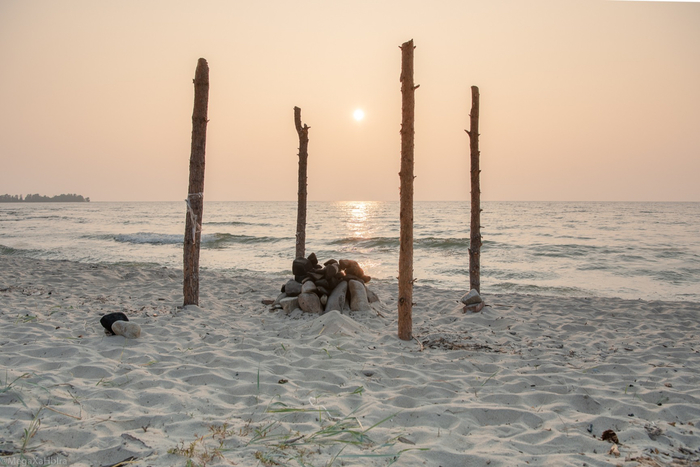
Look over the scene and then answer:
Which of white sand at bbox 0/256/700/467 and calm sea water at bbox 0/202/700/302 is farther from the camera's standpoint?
calm sea water at bbox 0/202/700/302

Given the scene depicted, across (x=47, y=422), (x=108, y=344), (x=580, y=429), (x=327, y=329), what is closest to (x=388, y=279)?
(x=327, y=329)

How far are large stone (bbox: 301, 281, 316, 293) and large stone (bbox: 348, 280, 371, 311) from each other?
67 centimetres

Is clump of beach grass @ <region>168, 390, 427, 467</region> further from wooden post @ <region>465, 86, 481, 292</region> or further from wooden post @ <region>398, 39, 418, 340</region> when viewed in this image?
wooden post @ <region>465, 86, 481, 292</region>

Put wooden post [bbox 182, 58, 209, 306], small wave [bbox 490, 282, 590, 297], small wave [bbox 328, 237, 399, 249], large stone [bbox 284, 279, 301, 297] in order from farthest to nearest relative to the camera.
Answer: small wave [bbox 328, 237, 399, 249] < small wave [bbox 490, 282, 590, 297] < large stone [bbox 284, 279, 301, 297] < wooden post [bbox 182, 58, 209, 306]

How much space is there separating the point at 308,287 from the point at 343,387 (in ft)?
11.8

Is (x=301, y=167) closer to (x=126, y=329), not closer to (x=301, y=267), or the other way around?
(x=301, y=267)

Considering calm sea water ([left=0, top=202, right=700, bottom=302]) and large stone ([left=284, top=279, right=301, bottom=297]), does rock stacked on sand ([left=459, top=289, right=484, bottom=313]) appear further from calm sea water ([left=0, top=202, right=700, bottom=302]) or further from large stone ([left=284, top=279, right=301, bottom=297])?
calm sea water ([left=0, top=202, right=700, bottom=302])

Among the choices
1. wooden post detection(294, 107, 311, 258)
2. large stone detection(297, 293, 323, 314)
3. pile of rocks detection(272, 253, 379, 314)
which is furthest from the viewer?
wooden post detection(294, 107, 311, 258)

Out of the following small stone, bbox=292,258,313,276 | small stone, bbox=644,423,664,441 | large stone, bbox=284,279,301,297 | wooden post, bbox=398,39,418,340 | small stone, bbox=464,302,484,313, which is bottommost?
small stone, bbox=644,423,664,441

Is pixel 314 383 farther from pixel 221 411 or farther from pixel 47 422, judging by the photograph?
pixel 47 422

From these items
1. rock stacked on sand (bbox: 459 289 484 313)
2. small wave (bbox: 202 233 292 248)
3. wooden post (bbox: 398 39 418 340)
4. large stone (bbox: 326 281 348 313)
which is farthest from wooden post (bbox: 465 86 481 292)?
small wave (bbox: 202 233 292 248)

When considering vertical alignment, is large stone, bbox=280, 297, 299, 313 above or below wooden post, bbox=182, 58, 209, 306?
below

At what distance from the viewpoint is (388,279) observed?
1374 cm

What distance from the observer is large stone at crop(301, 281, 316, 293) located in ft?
24.5
